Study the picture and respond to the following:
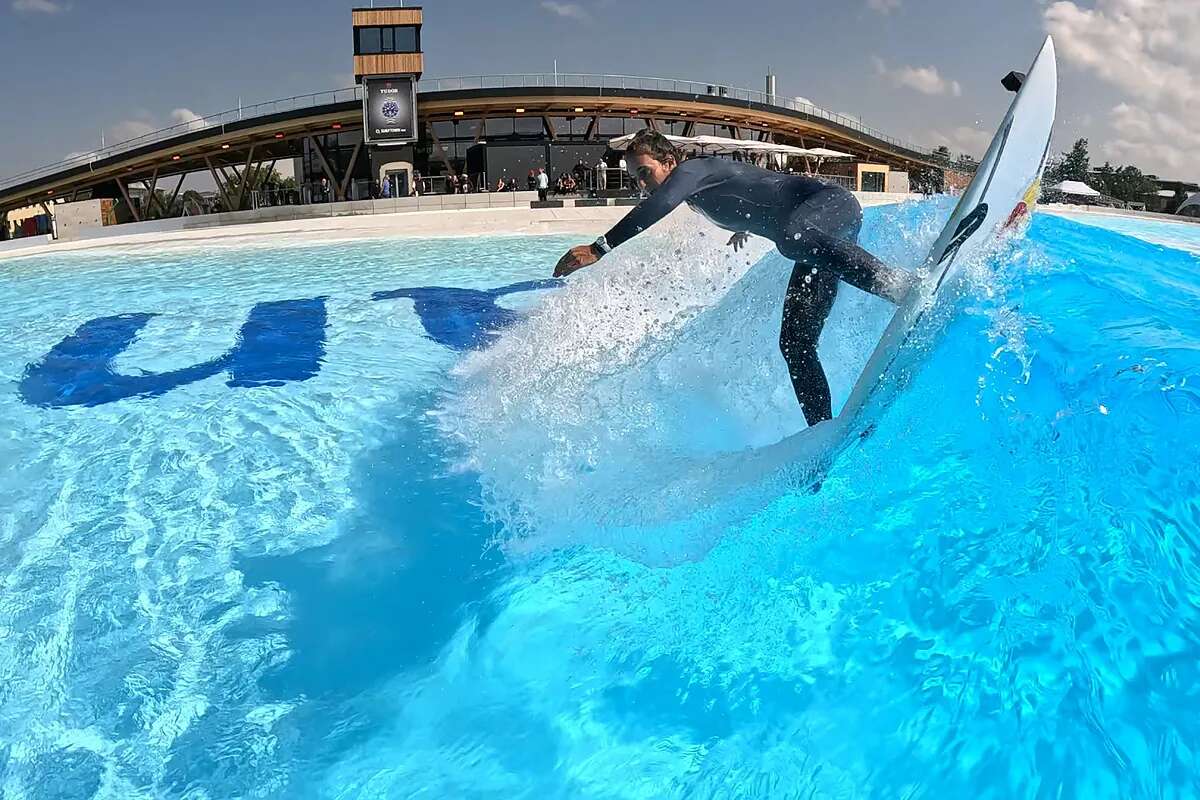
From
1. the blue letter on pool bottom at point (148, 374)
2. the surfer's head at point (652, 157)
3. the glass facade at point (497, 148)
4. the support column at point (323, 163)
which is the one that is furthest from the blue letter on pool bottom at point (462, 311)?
the support column at point (323, 163)

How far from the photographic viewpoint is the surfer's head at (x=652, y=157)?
415 cm

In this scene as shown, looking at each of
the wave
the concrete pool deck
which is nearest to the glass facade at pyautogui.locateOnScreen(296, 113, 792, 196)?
the concrete pool deck

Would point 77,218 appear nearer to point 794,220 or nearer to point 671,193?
point 671,193

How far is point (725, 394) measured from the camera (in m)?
5.00

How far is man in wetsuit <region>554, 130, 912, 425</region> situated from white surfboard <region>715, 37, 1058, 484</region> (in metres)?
0.63

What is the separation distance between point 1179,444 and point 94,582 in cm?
383

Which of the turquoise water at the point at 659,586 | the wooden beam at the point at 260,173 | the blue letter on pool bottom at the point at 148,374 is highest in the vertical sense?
the wooden beam at the point at 260,173

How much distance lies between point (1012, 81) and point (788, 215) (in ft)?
3.66

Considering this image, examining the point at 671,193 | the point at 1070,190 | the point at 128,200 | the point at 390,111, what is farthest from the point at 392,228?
the point at 128,200

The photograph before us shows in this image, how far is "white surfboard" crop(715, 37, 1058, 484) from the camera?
2.94 meters

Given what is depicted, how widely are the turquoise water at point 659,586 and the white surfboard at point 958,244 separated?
0.12 meters

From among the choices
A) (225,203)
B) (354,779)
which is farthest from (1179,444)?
(225,203)

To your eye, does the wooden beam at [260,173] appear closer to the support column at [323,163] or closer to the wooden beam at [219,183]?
the wooden beam at [219,183]

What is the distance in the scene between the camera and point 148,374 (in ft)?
21.2
